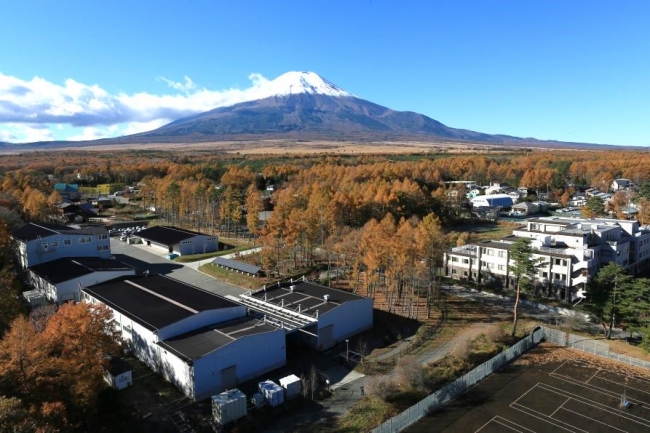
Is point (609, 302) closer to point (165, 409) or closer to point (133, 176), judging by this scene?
point (165, 409)

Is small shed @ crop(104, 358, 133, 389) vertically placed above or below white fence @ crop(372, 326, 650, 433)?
above

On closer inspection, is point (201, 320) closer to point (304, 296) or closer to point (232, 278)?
point (304, 296)

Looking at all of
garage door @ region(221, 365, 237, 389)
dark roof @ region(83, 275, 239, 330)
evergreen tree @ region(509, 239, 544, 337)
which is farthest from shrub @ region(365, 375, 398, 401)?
evergreen tree @ region(509, 239, 544, 337)

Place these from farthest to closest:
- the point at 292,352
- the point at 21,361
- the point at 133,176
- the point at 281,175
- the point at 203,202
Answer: the point at 133,176
the point at 281,175
the point at 203,202
the point at 292,352
the point at 21,361

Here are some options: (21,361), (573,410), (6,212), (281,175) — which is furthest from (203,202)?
(573,410)

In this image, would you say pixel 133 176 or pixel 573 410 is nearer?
pixel 573 410

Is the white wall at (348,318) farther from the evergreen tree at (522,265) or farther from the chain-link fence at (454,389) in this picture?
the evergreen tree at (522,265)

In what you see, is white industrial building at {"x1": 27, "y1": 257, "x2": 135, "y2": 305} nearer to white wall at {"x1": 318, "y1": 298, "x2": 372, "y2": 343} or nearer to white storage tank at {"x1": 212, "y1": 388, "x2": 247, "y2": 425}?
white storage tank at {"x1": 212, "y1": 388, "x2": 247, "y2": 425}
